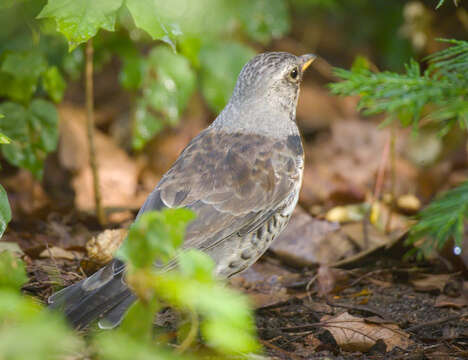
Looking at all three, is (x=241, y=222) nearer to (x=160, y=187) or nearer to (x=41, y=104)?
(x=160, y=187)

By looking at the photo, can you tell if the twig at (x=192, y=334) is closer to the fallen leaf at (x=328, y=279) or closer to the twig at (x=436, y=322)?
the twig at (x=436, y=322)

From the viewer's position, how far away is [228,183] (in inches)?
127

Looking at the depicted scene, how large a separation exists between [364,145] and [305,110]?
850mm

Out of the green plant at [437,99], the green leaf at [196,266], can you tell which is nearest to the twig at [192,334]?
the green leaf at [196,266]

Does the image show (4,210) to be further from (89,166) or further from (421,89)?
(89,166)

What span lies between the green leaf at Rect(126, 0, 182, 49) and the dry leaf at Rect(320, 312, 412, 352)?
5.23ft

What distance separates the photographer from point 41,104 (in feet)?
13.1

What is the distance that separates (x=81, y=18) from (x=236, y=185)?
1.16m

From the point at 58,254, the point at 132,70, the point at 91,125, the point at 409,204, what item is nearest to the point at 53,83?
the point at 91,125

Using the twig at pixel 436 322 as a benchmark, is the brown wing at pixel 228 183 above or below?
above

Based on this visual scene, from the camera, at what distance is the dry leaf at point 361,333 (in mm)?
2830

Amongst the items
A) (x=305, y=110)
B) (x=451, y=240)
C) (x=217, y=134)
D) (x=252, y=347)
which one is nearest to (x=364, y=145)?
(x=305, y=110)

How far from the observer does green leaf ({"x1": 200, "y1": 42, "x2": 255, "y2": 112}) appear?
476 centimetres

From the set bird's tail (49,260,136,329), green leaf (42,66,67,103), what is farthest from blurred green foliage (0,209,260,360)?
green leaf (42,66,67,103)
